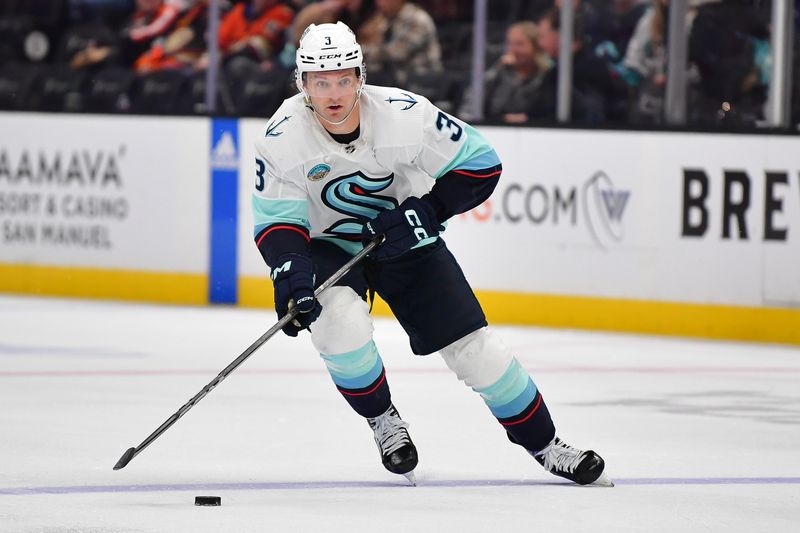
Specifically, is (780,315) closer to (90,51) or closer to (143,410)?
(143,410)

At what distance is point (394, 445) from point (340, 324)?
0.34 meters

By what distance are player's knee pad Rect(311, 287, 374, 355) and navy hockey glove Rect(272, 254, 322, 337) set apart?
7 cm

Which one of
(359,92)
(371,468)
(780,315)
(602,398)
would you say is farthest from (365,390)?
(780,315)

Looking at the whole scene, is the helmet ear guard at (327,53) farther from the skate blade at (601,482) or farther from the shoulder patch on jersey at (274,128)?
the skate blade at (601,482)

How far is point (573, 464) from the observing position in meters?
4.27

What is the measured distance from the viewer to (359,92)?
166 inches

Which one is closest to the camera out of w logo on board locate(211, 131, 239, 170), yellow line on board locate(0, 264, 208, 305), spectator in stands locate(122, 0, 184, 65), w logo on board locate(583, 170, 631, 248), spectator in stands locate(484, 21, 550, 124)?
w logo on board locate(583, 170, 631, 248)

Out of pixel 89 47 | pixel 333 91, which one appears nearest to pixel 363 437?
pixel 333 91

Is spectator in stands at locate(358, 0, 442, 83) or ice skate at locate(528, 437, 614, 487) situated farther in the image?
spectator in stands at locate(358, 0, 442, 83)

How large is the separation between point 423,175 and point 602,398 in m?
1.92

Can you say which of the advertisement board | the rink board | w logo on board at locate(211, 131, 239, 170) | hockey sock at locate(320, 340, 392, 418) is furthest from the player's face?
the advertisement board

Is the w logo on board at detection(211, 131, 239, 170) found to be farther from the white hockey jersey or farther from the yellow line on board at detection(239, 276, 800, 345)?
the white hockey jersey

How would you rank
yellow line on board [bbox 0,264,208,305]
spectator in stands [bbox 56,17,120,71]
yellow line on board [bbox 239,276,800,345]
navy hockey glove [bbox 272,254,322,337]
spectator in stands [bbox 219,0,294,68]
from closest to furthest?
navy hockey glove [bbox 272,254,322,337] < yellow line on board [bbox 239,276,800,345] < yellow line on board [bbox 0,264,208,305] < spectator in stands [bbox 219,0,294,68] < spectator in stands [bbox 56,17,120,71]

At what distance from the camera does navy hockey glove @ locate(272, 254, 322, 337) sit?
4090 mm
